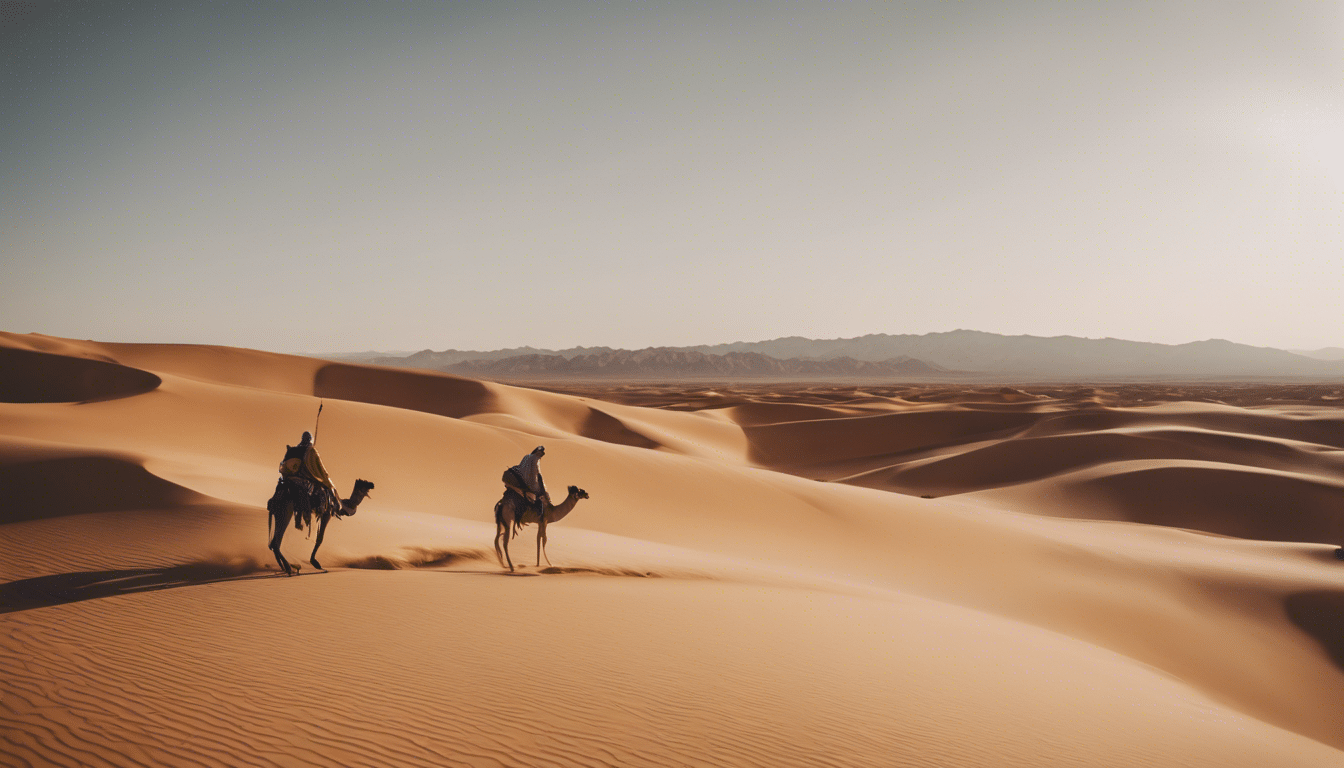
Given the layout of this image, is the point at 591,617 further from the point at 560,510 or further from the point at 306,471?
the point at 306,471

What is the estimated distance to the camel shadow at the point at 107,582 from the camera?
20.0ft

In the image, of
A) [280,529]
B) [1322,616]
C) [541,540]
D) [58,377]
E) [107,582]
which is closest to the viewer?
[107,582]

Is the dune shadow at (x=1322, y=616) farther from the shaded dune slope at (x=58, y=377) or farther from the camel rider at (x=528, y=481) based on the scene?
the shaded dune slope at (x=58, y=377)

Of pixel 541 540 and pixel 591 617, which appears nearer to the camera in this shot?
pixel 591 617

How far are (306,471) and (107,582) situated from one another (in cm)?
189

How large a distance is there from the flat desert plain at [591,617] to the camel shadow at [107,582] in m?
0.04

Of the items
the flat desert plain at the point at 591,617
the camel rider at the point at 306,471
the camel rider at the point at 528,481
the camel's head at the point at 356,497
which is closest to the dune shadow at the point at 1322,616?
the flat desert plain at the point at 591,617

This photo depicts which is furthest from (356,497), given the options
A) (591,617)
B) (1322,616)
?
(1322,616)

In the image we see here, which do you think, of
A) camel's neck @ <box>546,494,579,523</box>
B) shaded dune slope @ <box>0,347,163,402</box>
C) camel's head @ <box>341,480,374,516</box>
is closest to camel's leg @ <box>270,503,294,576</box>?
camel's head @ <box>341,480,374,516</box>

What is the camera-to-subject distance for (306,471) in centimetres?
737

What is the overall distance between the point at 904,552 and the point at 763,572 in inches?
205

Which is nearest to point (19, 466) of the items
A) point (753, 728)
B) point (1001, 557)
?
point (753, 728)

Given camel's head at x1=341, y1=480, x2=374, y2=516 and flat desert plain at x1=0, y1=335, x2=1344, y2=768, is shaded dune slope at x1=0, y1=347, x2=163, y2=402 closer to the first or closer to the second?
flat desert plain at x1=0, y1=335, x2=1344, y2=768

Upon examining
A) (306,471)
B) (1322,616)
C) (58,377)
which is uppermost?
(58,377)
